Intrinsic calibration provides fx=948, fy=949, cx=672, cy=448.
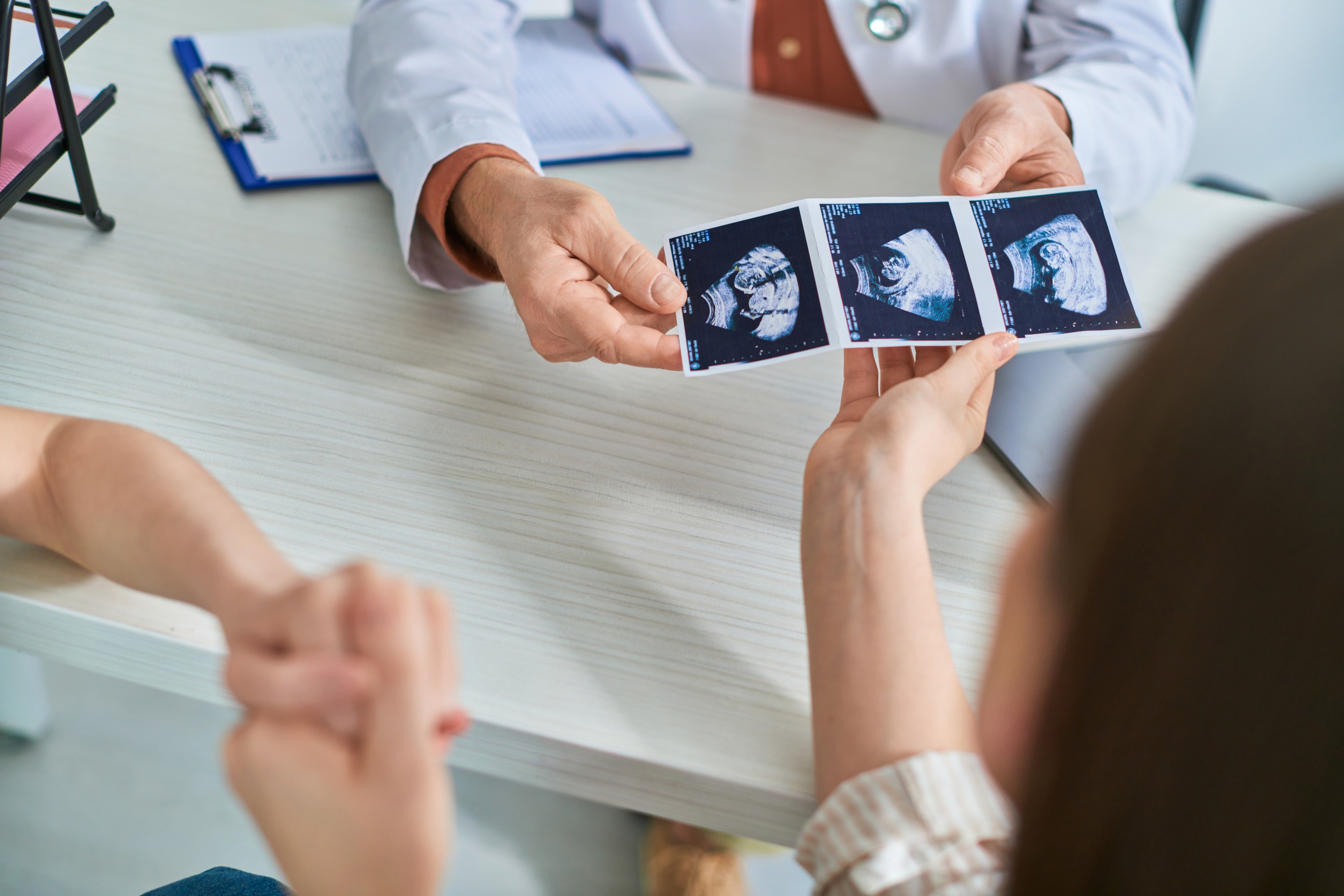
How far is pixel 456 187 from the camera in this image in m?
0.91

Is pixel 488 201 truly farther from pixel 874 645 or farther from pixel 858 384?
pixel 874 645

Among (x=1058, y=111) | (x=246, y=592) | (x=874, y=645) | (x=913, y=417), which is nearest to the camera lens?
(x=246, y=592)

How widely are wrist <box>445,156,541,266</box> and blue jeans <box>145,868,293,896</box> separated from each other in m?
0.53

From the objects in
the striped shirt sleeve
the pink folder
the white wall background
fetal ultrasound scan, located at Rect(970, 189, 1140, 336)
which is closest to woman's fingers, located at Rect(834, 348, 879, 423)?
fetal ultrasound scan, located at Rect(970, 189, 1140, 336)

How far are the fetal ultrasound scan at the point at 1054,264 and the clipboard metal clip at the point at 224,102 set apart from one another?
2.49ft

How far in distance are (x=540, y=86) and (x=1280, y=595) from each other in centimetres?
106

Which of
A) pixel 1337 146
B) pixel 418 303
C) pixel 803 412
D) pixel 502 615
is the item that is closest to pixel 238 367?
pixel 418 303

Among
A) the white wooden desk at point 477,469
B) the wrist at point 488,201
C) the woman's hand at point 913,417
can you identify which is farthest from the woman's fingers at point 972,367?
the wrist at point 488,201

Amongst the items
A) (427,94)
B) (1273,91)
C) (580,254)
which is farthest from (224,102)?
(1273,91)

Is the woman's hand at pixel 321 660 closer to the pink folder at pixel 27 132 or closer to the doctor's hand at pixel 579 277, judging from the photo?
the doctor's hand at pixel 579 277

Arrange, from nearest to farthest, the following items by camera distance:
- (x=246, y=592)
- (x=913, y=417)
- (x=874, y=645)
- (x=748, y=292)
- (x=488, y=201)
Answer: (x=246, y=592) < (x=874, y=645) < (x=913, y=417) < (x=748, y=292) < (x=488, y=201)

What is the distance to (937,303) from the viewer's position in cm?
76

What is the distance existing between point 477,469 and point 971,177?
0.51 m

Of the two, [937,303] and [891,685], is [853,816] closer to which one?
[891,685]
